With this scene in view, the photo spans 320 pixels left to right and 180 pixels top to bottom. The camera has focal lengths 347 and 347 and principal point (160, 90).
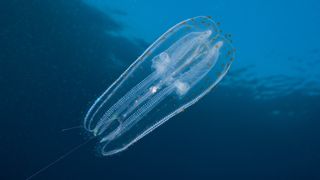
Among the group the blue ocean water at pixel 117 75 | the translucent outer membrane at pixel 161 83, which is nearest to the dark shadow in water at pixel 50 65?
the blue ocean water at pixel 117 75

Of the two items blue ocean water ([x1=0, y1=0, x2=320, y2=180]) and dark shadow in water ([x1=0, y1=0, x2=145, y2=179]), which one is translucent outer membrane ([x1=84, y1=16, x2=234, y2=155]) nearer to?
blue ocean water ([x1=0, y1=0, x2=320, y2=180])

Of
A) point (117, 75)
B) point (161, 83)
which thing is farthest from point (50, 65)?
point (161, 83)

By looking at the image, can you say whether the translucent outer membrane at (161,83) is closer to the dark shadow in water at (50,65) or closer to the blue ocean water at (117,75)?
the blue ocean water at (117,75)

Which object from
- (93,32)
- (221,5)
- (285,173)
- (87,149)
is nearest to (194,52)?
(221,5)

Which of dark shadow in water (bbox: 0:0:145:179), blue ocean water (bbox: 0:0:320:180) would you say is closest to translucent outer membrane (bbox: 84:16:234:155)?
blue ocean water (bbox: 0:0:320:180)

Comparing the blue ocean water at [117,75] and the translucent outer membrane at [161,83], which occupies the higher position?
the blue ocean water at [117,75]

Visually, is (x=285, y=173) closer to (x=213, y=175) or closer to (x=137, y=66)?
(x=213, y=175)

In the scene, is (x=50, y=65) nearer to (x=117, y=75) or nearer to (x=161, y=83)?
(x=117, y=75)
